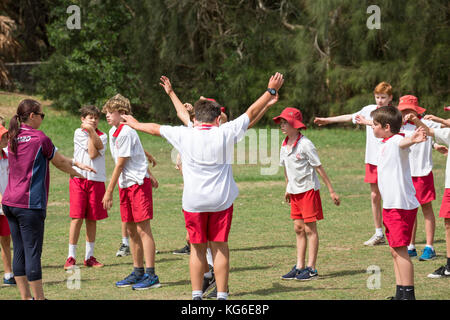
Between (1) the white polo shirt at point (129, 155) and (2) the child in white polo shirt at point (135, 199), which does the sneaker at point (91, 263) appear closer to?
(2) the child in white polo shirt at point (135, 199)

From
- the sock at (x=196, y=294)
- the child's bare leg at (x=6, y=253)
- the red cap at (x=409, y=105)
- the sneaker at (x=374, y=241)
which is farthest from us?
the sneaker at (x=374, y=241)

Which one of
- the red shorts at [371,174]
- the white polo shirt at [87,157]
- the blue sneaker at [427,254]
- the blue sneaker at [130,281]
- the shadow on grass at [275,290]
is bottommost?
the shadow on grass at [275,290]

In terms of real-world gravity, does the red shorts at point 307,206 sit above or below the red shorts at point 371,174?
below

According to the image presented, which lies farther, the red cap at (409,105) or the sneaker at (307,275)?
the red cap at (409,105)

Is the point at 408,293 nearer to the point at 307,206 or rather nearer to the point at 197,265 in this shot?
the point at 307,206

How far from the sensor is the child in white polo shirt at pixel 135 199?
23.9 feet

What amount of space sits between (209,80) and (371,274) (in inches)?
979

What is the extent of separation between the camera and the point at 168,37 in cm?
3077

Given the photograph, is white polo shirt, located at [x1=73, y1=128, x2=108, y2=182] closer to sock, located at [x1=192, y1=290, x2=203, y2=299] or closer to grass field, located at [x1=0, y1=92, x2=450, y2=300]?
grass field, located at [x1=0, y1=92, x2=450, y2=300]

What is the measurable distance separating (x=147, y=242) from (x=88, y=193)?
62.7 inches

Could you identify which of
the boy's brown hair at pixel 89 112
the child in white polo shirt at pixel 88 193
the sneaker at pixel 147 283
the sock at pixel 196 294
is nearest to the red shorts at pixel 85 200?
the child in white polo shirt at pixel 88 193

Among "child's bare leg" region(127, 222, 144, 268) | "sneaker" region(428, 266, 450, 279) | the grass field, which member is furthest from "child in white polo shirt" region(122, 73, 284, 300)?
"sneaker" region(428, 266, 450, 279)

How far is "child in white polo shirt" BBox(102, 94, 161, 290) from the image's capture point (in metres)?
7.29

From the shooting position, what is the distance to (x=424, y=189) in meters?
8.49
